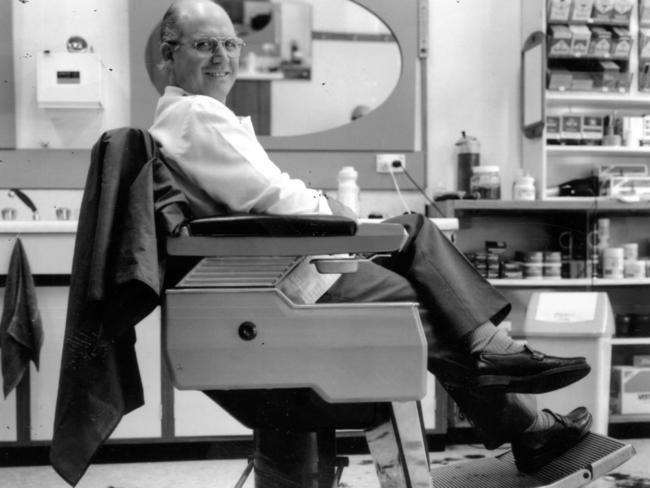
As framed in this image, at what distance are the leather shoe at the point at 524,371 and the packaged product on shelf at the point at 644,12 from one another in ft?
9.69

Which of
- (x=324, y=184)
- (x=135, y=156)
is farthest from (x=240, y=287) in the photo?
(x=324, y=184)

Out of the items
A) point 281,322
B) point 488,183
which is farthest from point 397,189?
point 281,322

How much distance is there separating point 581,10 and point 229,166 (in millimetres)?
2797

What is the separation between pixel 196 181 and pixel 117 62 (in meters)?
2.28

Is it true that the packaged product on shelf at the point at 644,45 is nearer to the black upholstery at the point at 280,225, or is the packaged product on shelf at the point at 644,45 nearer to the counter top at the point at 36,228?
the counter top at the point at 36,228

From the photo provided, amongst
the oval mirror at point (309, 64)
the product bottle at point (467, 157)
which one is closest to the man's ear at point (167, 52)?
the oval mirror at point (309, 64)

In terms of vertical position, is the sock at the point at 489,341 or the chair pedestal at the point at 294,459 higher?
the sock at the point at 489,341

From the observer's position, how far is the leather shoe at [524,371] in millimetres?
1548

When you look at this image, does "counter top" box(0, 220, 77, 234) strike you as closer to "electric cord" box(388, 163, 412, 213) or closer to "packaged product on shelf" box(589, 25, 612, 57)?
"electric cord" box(388, 163, 412, 213)

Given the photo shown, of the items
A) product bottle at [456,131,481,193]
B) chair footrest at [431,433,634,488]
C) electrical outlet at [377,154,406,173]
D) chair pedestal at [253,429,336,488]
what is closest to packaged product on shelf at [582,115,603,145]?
product bottle at [456,131,481,193]

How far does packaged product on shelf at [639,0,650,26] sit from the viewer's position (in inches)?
151

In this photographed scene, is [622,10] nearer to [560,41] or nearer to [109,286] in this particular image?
[560,41]

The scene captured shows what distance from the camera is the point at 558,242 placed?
12.4ft

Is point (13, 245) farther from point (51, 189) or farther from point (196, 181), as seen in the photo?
point (196, 181)
